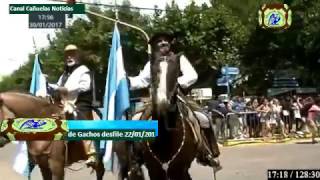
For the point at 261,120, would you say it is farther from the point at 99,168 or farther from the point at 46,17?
the point at 46,17

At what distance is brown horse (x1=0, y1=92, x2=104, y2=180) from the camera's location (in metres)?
8.49

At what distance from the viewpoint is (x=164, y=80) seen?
719 cm

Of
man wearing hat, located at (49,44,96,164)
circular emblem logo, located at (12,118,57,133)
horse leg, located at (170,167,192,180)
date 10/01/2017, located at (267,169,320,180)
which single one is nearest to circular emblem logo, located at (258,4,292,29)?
man wearing hat, located at (49,44,96,164)

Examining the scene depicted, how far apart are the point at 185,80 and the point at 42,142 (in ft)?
6.88

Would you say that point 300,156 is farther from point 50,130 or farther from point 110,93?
point 50,130

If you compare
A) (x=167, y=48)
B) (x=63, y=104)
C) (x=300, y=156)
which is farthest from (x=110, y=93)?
(x=300, y=156)

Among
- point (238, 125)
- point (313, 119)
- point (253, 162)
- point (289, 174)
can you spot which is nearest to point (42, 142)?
point (289, 174)

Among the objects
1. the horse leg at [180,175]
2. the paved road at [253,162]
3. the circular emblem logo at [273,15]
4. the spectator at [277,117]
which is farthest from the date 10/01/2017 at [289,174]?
the spectator at [277,117]

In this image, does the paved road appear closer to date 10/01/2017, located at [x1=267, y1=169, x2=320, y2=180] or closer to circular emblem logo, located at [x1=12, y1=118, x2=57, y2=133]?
date 10/01/2017, located at [x1=267, y1=169, x2=320, y2=180]

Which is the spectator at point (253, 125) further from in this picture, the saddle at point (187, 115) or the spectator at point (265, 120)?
the saddle at point (187, 115)

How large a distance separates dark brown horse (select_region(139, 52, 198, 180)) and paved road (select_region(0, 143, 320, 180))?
650cm

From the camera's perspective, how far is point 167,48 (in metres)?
7.56

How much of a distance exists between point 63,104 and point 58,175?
918 millimetres

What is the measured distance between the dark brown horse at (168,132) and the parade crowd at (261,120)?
56.6 feet
